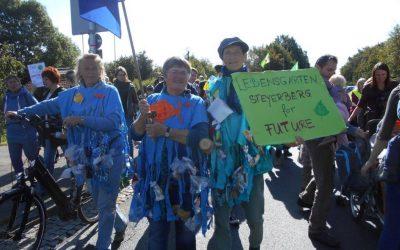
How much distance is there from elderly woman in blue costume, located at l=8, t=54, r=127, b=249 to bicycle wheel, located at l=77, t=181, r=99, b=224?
70 cm

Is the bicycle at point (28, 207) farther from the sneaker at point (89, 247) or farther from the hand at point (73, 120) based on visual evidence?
the hand at point (73, 120)

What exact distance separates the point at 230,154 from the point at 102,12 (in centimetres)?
153

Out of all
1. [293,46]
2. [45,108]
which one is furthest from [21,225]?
[293,46]

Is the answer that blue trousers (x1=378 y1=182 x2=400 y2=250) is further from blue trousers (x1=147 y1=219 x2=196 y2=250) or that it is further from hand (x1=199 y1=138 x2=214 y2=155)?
blue trousers (x1=147 y1=219 x2=196 y2=250)

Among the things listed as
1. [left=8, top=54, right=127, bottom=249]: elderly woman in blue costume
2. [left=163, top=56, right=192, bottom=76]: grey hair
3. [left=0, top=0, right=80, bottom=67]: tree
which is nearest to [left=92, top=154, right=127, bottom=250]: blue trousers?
[left=8, top=54, right=127, bottom=249]: elderly woman in blue costume

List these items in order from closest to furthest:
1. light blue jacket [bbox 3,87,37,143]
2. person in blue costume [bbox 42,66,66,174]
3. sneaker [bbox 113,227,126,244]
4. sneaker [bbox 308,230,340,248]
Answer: sneaker [bbox 308,230,340,248] < sneaker [bbox 113,227,126,244] < light blue jacket [bbox 3,87,37,143] < person in blue costume [bbox 42,66,66,174]

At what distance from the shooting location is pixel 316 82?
136 inches

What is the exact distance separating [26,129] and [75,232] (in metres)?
2.01

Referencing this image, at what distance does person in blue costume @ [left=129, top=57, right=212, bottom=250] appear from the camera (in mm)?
2973

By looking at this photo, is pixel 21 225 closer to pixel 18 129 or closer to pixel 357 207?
pixel 18 129

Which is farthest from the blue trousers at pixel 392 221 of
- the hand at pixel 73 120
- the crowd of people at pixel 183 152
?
the hand at pixel 73 120

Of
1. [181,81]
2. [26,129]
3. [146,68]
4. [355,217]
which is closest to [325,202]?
[355,217]

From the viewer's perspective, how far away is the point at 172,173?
9.77 ft

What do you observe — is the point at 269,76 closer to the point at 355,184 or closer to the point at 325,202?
the point at 325,202
